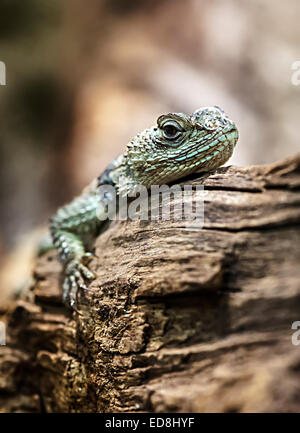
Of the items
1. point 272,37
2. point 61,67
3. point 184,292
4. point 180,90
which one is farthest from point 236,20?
point 184,292

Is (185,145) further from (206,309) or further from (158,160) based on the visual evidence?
(206,309)

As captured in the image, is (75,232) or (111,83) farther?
(111,83)

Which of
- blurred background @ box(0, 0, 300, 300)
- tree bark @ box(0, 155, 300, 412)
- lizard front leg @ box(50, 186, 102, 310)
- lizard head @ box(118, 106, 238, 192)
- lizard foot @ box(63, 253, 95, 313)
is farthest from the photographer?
blurred background @ box(0, 0, 300, 300)

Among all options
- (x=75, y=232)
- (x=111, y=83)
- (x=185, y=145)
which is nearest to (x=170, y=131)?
(x=185, y=145)

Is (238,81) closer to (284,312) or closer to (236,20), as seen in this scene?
(236,20)

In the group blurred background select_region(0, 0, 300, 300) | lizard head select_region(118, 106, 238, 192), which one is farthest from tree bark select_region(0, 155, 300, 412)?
blurred background select_region(0, 0, 300, 300)

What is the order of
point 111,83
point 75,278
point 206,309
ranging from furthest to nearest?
point 111,83 < point 75,278 < point 206,309

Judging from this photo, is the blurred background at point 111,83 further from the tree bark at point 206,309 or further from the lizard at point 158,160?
the tree bark at point 206,309

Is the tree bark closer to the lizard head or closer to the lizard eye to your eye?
the lizard head
